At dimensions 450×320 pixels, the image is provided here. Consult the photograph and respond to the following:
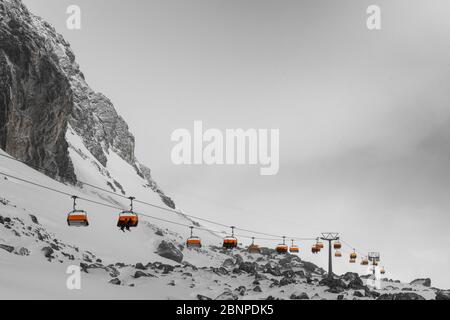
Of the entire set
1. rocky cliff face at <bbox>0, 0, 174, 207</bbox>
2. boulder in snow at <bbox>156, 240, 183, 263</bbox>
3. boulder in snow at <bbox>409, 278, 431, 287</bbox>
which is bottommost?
boulder in snow at <bbox>409, 278, 431, 287</bbox>

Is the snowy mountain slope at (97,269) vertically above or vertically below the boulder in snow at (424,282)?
above

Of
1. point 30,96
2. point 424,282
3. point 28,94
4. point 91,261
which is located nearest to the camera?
point 91,261

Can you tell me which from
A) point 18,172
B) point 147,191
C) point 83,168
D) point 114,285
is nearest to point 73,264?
point 114,285

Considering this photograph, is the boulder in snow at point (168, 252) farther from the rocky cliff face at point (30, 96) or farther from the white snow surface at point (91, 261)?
the rocky cliff face at point (30, 96)

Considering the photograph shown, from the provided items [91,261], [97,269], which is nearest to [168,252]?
[91,261]

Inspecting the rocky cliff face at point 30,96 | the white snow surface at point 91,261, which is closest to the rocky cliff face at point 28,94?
the rocky cliff face at point 30,96

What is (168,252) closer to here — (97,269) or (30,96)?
(97,269)

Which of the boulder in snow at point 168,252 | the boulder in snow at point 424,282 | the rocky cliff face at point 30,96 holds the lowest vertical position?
the boulder in snow at point 424,282

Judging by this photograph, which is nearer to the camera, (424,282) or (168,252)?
(168,252)

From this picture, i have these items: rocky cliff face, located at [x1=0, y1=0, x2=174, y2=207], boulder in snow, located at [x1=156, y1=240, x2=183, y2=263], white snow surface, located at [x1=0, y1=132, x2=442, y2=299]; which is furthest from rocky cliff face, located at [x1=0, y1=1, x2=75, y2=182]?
boulder in snow, located at [x1=156, y1=240, x2=183, y2=263]

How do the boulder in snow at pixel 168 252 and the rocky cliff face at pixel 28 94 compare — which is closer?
the boulder in snow at pixel 168 252

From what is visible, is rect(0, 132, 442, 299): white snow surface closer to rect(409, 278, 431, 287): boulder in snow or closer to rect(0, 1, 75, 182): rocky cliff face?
rect(0, 1, 75, 182): rocky cliff face

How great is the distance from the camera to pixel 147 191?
143 metres
